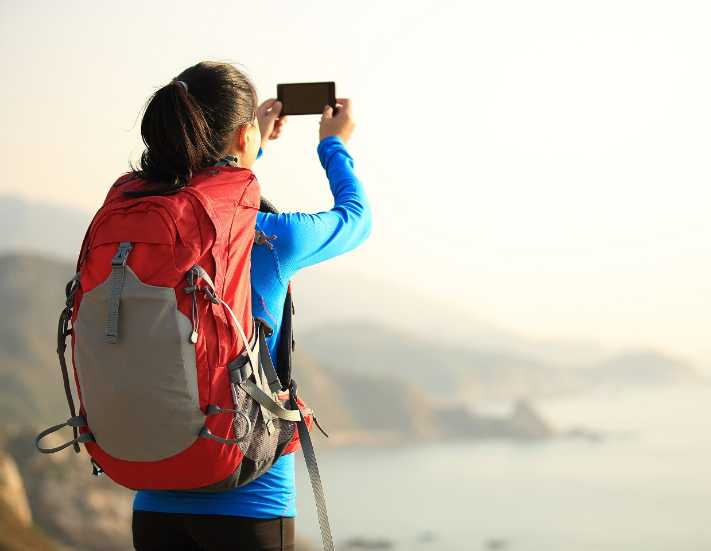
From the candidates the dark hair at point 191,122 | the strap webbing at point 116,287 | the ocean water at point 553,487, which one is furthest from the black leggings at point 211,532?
the ocean water at point 553,487

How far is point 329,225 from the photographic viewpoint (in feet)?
3.18

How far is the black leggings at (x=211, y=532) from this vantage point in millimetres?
941

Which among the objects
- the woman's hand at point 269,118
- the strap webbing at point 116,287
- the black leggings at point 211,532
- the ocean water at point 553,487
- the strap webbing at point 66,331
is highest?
the woman's hand at point 269,118

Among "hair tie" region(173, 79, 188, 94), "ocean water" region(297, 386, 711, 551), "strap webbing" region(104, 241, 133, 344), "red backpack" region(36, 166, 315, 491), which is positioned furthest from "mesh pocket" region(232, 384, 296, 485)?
"ocean water" region(297, 386, 711, 551)

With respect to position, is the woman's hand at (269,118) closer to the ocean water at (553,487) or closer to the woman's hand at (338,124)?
the woman's hand at (338,124)

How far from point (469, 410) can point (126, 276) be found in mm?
22869

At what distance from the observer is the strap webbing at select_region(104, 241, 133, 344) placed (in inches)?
33.8

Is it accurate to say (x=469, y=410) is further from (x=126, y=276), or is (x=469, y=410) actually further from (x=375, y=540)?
(x=126, y=276)

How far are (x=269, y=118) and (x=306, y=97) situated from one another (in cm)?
5

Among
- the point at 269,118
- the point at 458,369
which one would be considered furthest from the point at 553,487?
the point at 269,118

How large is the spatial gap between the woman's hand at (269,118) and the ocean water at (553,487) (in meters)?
18.6

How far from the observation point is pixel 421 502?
2370cm

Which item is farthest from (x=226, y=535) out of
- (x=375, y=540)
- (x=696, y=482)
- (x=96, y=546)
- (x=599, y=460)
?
(x=599, y=460)

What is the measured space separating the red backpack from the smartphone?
224 millimetres
